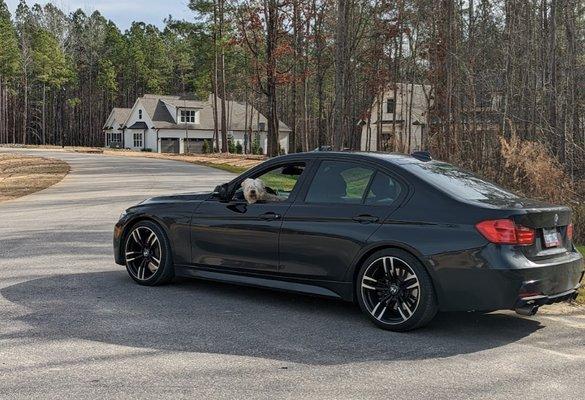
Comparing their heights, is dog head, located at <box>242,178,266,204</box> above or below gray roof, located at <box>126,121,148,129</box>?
below

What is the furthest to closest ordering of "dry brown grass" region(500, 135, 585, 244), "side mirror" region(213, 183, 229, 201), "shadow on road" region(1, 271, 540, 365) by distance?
"dry brown grass" region(500, 135, 585, 244)
"side mirror" region(213, 183, 229, 201)
"shadow on road" region(1, 271, 540, 365)

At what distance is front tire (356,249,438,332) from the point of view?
5.84 m

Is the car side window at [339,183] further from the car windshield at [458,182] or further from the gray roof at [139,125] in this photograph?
the gray roof at [139,125]

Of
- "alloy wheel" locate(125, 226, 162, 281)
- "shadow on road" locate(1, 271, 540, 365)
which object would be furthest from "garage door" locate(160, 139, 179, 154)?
"shadow on road" locate(1, 271, 540, 365)

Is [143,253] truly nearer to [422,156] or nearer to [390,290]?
[390,290]

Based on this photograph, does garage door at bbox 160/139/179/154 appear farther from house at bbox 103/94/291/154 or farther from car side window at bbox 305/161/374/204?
car side window at bbox 305/161/374/204

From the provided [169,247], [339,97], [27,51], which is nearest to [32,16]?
[27,51]

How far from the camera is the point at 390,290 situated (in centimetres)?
605

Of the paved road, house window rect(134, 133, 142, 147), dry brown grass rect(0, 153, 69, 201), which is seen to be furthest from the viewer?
house window rect(134, 133, 142, 147)

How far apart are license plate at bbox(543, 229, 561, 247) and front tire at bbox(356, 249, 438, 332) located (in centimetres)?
110

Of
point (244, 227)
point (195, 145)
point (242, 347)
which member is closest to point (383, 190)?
point (244, 227)

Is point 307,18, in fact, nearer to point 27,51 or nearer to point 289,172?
point 289,172

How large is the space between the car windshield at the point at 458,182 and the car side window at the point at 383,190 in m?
0.23

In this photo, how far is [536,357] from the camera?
17.6 ft
